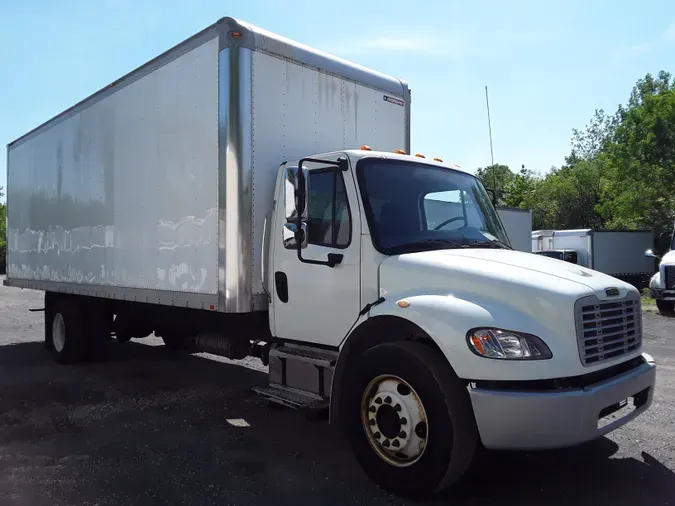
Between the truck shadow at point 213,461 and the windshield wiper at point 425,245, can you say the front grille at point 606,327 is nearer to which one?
the truck shadow at point 213,461

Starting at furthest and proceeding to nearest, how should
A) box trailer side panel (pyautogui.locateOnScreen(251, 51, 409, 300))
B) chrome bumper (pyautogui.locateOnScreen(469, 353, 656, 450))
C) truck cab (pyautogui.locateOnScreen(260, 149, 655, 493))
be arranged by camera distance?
box trailer side panel (pyautogui.locateOnScreen(251, 51, 409, 300))
truck cab (pyautogui.locateOnScreen(260, 149, 655, 493))
chrome bumper (pyautogui.locateOnScreen(469, 353, 656, 450))

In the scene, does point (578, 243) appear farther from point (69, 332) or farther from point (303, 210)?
point (303, 210)

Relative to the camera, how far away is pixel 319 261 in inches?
186

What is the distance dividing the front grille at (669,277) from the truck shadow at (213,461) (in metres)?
12.7

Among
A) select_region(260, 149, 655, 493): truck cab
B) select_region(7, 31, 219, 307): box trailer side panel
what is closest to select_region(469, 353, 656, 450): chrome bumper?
select_region(260, 149, 655, 493): truck cab

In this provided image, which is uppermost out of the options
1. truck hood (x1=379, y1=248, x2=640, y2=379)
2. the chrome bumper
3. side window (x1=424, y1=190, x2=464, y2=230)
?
side window (x1=424, y1=190, x2=464, y2=230)

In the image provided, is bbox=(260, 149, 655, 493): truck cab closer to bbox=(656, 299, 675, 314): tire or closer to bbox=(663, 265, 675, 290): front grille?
bbox=(663, 265, 675, 290): front grille

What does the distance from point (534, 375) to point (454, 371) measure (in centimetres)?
48

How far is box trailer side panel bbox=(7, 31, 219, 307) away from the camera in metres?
A: 5.46

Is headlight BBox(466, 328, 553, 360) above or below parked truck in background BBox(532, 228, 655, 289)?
below

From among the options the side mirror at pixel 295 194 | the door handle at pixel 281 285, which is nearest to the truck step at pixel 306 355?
the door handle at pixel 281 285

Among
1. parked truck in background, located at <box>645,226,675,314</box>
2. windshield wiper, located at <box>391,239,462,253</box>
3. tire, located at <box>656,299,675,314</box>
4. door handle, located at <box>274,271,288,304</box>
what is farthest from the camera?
tire, located at <box>656,299,675,314</box>

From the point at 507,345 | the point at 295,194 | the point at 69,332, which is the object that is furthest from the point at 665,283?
the point at 69,332

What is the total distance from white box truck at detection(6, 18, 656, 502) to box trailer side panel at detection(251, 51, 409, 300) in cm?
2
